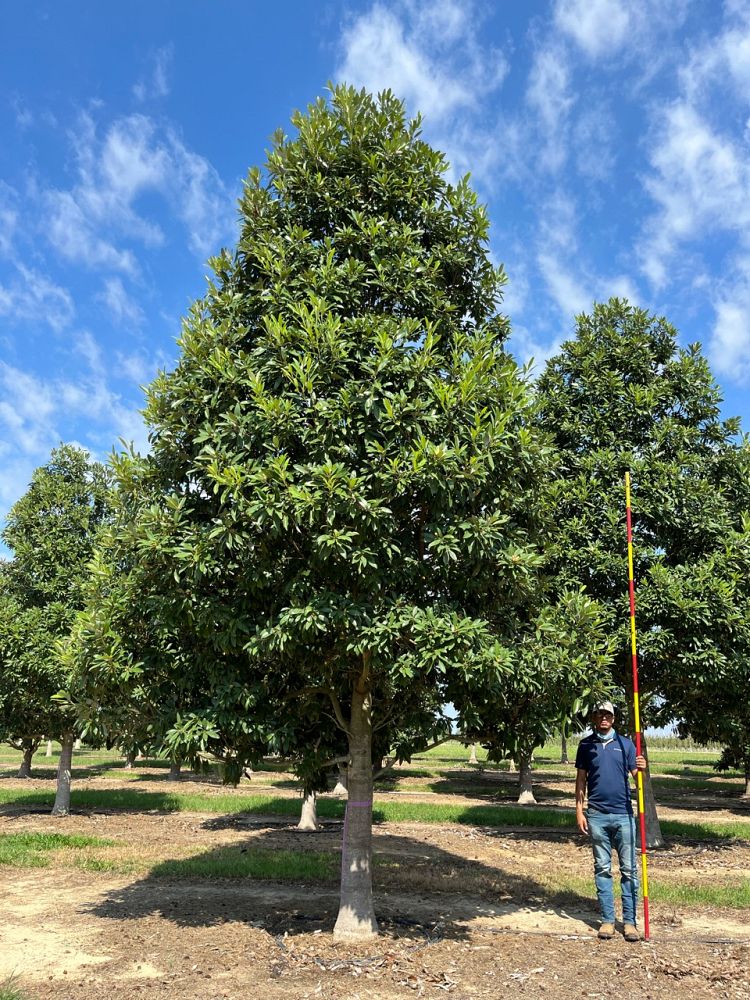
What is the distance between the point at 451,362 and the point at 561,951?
7.32m

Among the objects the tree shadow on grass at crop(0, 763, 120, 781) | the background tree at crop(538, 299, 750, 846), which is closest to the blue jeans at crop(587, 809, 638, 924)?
the background tree at crop(538, 299, 750, 846)

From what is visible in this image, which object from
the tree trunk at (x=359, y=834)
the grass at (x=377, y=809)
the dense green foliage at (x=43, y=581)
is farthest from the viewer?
the grass at (x=377, y=809)

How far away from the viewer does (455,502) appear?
830 cm

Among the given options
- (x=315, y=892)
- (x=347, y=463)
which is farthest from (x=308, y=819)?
(x=347, y=463)

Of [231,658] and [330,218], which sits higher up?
[330,218]

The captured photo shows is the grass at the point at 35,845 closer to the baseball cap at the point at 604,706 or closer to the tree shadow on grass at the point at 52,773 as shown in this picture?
the baseball cap at the point at 604,706

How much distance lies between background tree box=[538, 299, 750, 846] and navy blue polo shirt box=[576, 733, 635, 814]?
4.19 metres

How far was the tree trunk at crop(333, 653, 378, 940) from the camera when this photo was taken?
8938mm

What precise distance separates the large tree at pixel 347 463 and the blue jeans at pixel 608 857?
2.75m

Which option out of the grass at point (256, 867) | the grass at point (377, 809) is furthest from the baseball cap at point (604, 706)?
the grass at point (377, 809)

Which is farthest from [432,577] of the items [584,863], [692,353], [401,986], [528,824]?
[528,824]

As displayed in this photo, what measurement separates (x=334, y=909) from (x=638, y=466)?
10.5m

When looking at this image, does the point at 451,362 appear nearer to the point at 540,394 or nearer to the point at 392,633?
the point at 392,633

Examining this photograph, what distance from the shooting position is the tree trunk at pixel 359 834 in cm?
894
